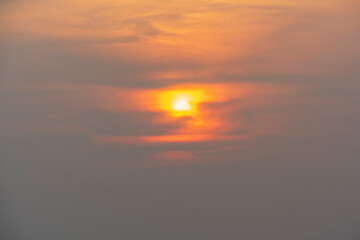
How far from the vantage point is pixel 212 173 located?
81.0 inches

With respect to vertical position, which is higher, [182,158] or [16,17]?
[16,17]

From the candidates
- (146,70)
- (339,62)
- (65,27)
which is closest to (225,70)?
(146,70)

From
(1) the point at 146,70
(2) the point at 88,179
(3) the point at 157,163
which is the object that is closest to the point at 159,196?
(3) the point at 157,163

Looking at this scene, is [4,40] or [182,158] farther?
[4,40]

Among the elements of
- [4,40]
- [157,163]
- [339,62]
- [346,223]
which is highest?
[4,40]

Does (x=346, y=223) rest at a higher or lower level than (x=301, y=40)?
lower

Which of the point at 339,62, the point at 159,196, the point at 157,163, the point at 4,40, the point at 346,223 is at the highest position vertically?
the point at 4,40

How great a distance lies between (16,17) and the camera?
2.27 m

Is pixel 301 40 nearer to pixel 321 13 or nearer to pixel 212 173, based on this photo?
pixel 321 13

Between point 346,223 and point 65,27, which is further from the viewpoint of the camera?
point 65,27

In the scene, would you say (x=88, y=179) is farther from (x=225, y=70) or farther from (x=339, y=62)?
(x=339, y=62)

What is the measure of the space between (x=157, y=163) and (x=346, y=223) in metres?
0.83

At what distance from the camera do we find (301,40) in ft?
7.13

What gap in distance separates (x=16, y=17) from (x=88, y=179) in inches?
33.9
